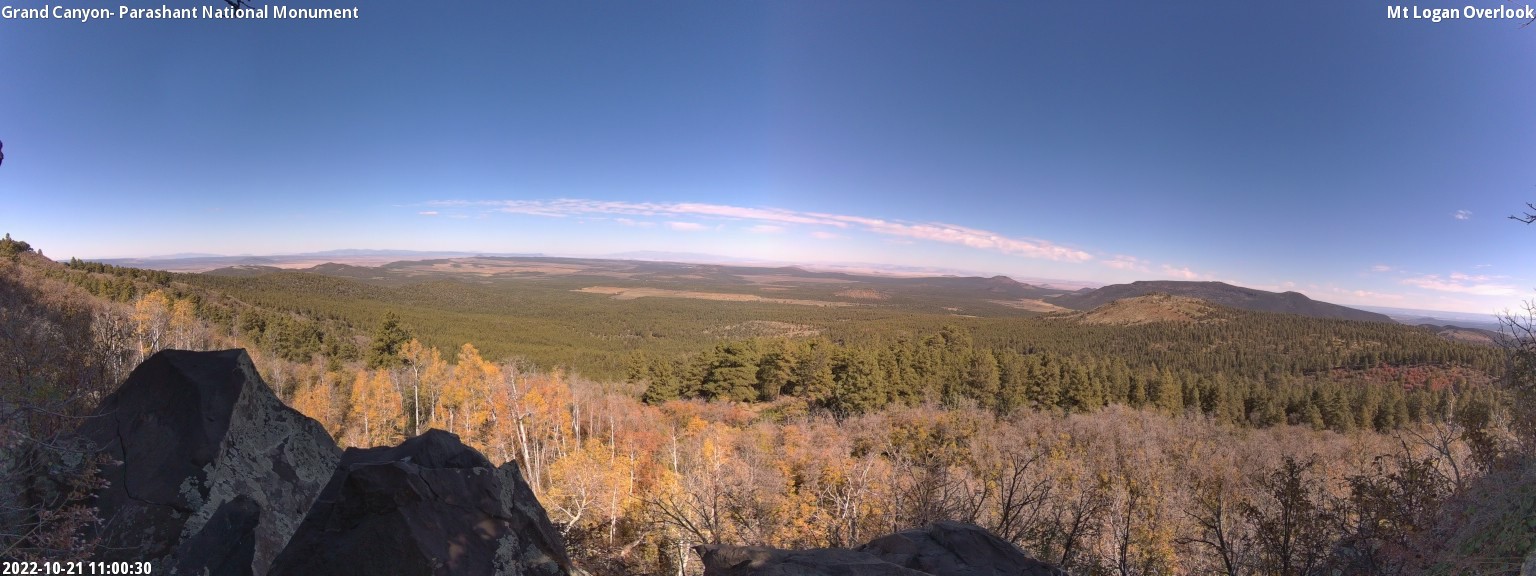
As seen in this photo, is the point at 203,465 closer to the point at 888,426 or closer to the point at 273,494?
the point at 273,494

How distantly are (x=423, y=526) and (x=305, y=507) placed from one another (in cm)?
271

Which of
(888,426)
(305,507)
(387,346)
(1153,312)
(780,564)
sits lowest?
(888,426)

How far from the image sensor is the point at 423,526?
4.43m

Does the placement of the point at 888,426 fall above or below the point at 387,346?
below

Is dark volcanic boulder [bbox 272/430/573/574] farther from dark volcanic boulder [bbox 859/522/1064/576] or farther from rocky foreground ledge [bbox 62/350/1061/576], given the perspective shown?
dark volcanic boulder [bbox 859/522/1064/576]

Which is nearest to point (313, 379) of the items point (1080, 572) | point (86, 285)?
point (86, 285)

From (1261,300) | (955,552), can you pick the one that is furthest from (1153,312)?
(955,552)

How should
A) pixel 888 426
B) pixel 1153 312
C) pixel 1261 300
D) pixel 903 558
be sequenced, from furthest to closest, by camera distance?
pixel 1261 300 → pixel 1153 312 → pixel 888 426 → pixel 903 558

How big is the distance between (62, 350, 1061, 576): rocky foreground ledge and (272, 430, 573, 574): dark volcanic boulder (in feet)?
0.03

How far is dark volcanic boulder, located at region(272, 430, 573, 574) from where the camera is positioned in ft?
13.8

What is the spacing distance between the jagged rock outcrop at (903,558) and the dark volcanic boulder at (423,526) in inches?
63.5

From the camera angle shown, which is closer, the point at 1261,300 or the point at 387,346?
the point at 387,346

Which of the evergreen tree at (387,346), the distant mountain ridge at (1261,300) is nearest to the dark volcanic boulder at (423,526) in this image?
the evergreen tree at (387,346)

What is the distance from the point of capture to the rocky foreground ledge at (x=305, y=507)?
437 cm
